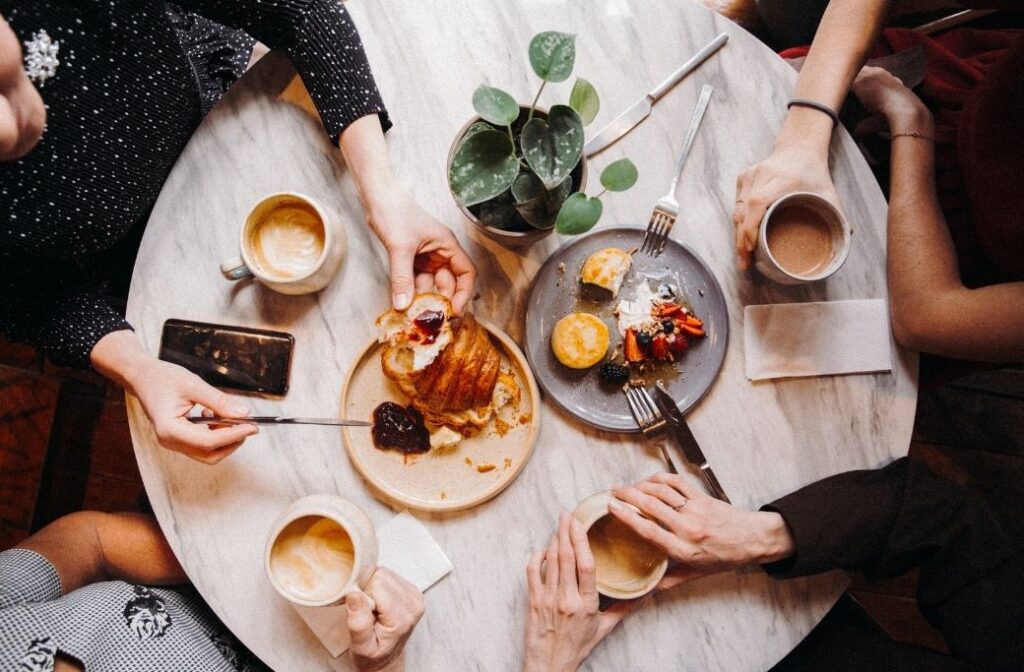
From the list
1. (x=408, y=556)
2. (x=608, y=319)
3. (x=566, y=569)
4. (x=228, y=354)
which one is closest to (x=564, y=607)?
(x=566, y=569)

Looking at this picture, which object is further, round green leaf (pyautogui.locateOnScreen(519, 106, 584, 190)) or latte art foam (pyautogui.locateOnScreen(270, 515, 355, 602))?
latte art foam (pyautogui.locateOnScreen(270, 515, 355, 602))

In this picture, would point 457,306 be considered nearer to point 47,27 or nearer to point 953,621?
point 47,27

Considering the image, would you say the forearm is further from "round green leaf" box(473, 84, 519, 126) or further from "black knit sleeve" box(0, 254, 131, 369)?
"black knit sleeve" box(0, 254, 131, 369)

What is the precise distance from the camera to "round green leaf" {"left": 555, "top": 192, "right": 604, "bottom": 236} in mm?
Result: 1115

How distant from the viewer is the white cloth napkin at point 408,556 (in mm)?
1399

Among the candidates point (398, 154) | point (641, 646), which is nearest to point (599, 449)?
point (641, 646)

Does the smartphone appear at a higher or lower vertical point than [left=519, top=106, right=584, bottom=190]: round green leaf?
lower

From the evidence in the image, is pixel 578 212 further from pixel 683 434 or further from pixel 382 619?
pixel 382 619

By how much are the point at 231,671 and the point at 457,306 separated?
104cm

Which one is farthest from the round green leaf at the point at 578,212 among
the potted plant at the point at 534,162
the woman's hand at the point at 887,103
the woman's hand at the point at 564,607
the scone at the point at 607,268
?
the woman's hand at the point at 887,103

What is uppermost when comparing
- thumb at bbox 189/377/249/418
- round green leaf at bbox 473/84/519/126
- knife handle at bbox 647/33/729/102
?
round green leaf at bbox 473/84/519/126

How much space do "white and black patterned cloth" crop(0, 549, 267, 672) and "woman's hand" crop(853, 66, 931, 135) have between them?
7.02ft

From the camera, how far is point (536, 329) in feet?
4.76

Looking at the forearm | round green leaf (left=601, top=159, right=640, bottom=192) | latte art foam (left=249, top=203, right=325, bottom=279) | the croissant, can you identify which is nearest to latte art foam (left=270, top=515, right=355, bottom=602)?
the croissant
